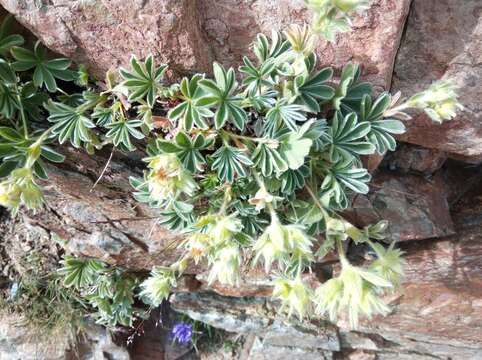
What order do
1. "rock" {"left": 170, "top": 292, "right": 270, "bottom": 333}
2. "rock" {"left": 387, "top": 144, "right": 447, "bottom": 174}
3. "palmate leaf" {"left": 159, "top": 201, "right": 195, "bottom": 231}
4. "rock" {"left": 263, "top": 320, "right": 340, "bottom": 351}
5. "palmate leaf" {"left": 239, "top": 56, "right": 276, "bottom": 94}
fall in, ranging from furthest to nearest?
1. "rock" {"left": 263, "top": 320, "right": 340, "bottom": 351}
2. "rock" {"left": 170, "top": 292, "right": 270, "bottom": 333}
3. "rock" {"left": 387, "top": 144, "right": 447, "bottom": 174}
4. "palmate leaf" {"left": 159, "top": 201, "right": 195, "bottom": 231}
5. "palmate leaf" {"left": 239, "top": 56, "right": 276, "bottom": 94}

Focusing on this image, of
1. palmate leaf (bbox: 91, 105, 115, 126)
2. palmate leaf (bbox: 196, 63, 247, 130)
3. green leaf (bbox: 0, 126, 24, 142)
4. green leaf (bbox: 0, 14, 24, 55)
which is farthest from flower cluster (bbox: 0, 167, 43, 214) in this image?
palmate leaf (bbox: 196, 63, 247, 130)

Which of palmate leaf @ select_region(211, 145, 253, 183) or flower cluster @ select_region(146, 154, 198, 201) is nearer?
flower cluster @ select_region(146, 154, 198, 201)

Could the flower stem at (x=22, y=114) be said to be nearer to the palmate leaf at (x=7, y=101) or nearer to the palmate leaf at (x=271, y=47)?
the palmate leaf at (x=7, y=101)

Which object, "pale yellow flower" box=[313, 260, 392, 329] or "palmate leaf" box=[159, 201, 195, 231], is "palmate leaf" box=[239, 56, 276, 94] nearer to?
"palmate leaf" box=[159, 201, 195, 231]

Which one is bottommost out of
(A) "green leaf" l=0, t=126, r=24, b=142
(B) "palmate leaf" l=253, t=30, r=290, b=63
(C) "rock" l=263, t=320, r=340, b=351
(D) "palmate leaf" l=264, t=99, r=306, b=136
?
(C) "rock" l=263, t=320, r=340, b=351

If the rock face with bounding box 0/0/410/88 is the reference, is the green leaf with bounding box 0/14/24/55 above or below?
below

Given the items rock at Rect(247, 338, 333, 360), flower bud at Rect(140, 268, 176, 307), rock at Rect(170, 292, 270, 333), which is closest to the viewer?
flower bud at Rect(140, 268, 176, 307)

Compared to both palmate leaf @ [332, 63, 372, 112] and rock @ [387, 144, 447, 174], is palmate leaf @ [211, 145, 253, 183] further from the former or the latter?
rock @ [387, 144, 447, 174]
